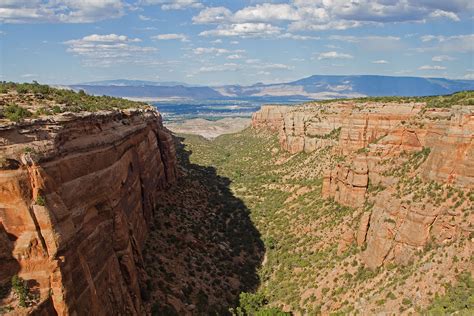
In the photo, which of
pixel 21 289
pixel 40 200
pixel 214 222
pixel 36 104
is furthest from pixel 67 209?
pixel 214 222

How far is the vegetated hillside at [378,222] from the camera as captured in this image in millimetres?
37344

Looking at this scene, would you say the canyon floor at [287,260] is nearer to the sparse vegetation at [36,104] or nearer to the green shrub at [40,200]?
the green shrub at [40,200]

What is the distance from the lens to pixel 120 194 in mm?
40094

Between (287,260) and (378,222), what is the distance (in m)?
15.3

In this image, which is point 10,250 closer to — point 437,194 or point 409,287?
point 409,287

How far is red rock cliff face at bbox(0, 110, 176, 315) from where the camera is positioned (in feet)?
85.6

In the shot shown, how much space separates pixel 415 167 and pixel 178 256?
30.7 meters

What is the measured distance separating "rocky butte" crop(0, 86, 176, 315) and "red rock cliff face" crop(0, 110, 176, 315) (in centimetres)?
6

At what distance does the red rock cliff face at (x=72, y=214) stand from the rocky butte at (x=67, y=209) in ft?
0.20

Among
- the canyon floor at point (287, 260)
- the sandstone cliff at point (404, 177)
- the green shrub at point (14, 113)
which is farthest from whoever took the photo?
the sandstone cliff at point (404, 177)

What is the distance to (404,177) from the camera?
50.7 m

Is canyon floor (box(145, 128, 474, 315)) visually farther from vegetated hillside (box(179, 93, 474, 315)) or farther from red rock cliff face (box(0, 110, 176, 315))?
red rock cliff face (box(0, 110, 176, 315))

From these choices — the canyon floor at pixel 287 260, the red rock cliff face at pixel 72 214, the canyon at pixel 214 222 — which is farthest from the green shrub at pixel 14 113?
the canyon floor at pixel 287 260

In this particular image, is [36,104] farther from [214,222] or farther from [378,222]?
[214,222]
